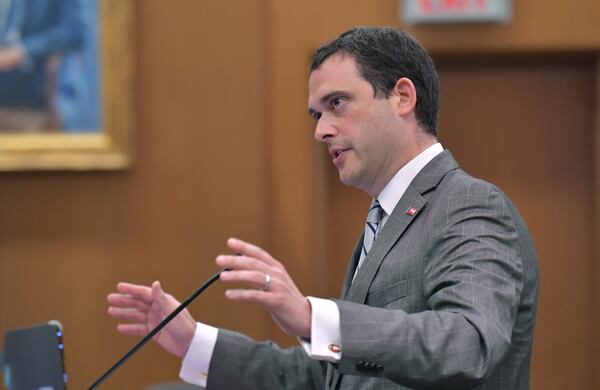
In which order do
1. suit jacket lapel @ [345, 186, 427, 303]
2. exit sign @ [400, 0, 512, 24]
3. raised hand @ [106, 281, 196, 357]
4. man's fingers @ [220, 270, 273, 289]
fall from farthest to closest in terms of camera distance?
exit sign @ [400, 0, 512, 24] → raised hand @ [106, 281, 196, 357] → suit jacket lapel @ [345, 186, 427, 303] → man's fingers @ [220, 270, 273, 289]

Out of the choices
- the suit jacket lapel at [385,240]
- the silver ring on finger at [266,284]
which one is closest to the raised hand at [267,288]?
the silver ring on finger at [266,284]

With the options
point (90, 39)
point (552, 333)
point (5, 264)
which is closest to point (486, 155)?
point (552, 333)

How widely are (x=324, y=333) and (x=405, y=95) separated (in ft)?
2.10

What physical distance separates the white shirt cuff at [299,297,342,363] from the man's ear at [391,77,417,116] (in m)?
0.58

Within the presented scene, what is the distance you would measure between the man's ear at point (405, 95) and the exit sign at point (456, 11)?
1702 millimetres

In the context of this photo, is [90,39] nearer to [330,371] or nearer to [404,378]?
[330,371]

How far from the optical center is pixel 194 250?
376 centimetres

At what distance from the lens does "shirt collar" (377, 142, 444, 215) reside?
1909 millimetres

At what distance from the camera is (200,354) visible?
2.09m

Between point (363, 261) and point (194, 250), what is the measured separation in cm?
198

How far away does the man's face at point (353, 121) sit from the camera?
1882mm

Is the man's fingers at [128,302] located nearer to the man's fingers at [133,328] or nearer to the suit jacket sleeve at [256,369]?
the man's fingers at [133,328]

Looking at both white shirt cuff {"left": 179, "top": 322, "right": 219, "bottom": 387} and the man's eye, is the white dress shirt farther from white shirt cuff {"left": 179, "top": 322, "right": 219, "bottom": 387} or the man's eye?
→ the man's eye

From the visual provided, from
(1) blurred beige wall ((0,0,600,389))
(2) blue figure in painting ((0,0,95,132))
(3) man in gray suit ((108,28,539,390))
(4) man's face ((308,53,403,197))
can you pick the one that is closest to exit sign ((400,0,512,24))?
(1) blurred beige wall ((0,0,600,389))
